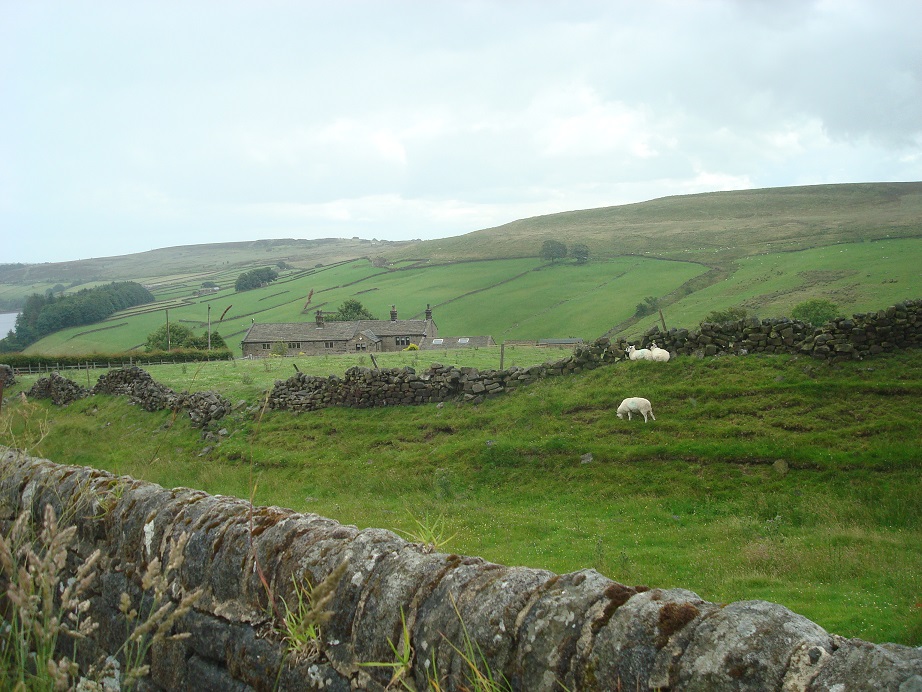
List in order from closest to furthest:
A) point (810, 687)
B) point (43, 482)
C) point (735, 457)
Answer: point (810, 687)
point (43, 482)
point (735, 457)

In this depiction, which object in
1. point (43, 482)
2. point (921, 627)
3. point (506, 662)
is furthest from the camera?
point (921, 627)

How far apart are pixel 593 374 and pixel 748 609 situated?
1707 centimetres

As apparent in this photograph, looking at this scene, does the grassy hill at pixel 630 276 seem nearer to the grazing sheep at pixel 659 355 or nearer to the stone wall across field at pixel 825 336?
the grazing sheep at pixel 659 355

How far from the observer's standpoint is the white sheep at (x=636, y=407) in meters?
16.0

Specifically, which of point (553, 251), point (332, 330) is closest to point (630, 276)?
point (553, 251)

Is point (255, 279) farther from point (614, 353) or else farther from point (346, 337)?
point (614, 353)

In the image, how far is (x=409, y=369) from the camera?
21281 mm

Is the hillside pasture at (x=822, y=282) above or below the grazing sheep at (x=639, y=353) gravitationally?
above

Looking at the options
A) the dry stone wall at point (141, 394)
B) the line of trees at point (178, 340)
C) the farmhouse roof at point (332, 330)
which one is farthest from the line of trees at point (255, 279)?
the dry stone wall at point (141, 394)

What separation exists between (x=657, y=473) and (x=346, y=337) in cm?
5075

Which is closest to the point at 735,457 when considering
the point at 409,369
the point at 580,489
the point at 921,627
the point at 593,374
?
the point at 580,489

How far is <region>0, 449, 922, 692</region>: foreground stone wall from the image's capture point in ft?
8.14

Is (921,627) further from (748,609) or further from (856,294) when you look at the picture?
(856,294)

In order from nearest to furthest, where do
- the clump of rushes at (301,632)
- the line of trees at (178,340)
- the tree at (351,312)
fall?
the clump of rushes at (301,632)
the line of trees at (178,340)
the tree at (351,312)
